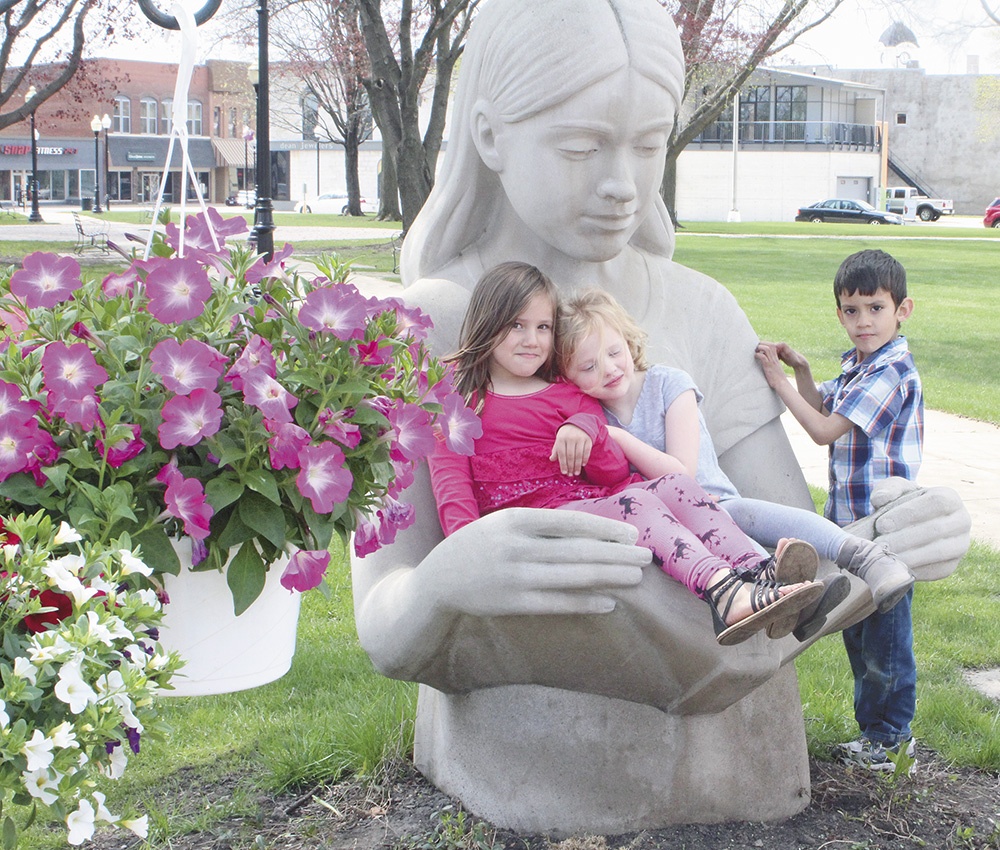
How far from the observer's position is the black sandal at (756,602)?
203cm

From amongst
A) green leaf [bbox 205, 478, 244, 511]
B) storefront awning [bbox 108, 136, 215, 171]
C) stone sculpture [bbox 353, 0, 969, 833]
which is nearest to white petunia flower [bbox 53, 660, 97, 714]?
green leaf [bbox 205, 478, 244, 511]

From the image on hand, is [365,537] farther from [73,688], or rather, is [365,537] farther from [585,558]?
[73,688]

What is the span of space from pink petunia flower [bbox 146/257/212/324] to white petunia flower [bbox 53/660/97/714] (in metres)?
0.58

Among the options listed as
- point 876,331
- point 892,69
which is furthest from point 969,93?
point 876,331

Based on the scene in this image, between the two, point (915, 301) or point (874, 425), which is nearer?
point (874, 425)

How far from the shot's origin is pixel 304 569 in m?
1.88

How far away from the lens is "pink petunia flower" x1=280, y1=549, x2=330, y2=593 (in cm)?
187

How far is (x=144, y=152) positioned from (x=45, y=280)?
64.4 meters

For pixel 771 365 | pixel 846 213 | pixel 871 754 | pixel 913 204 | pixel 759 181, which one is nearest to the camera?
pixel 771 365

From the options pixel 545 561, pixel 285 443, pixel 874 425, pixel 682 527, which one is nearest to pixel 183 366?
pixel 285 443

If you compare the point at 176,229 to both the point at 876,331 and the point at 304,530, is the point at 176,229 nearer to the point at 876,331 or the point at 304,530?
the point at 304,530

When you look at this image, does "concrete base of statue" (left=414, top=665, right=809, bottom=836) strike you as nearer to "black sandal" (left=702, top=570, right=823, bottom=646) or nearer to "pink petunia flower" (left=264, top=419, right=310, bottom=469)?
"black sandal" (left=702, top=570, right=823, bottom=646)

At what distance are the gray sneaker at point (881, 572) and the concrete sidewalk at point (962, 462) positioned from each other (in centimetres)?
394

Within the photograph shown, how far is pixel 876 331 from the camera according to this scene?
3.38m
